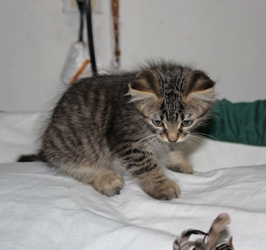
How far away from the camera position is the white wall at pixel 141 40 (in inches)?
95.3

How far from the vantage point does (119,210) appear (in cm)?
150

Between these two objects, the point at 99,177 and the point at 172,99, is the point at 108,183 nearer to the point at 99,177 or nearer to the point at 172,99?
the point at 99,177

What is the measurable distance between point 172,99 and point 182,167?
1.59ft

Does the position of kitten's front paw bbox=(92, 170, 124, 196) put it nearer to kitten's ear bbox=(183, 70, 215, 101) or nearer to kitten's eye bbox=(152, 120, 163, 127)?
kitten's eye bbox=(152, 120, 163, 127)

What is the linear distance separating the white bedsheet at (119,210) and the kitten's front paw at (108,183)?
4 centimetres

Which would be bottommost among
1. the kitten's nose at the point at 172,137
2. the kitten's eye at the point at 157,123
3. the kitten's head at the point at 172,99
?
the kitten's nose at the point at 172,137

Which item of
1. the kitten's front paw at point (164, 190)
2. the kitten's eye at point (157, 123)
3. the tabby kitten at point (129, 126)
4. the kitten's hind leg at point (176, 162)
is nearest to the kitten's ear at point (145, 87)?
the tabby kitten at point (129, 126)

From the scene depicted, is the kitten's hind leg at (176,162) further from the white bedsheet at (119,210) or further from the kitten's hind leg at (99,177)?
the kitten's hind leg at (99,177)

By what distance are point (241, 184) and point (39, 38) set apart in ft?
5.47

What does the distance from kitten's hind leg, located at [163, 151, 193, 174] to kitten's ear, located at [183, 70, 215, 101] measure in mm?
463

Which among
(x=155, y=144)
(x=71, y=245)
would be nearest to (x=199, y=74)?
(x=155, y=144)

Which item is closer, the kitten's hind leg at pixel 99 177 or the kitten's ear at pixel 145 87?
the kitten's ear at pixel 145 87

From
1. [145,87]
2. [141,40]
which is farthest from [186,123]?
[141,40]

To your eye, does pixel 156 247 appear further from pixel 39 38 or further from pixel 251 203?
pixel 39 38
